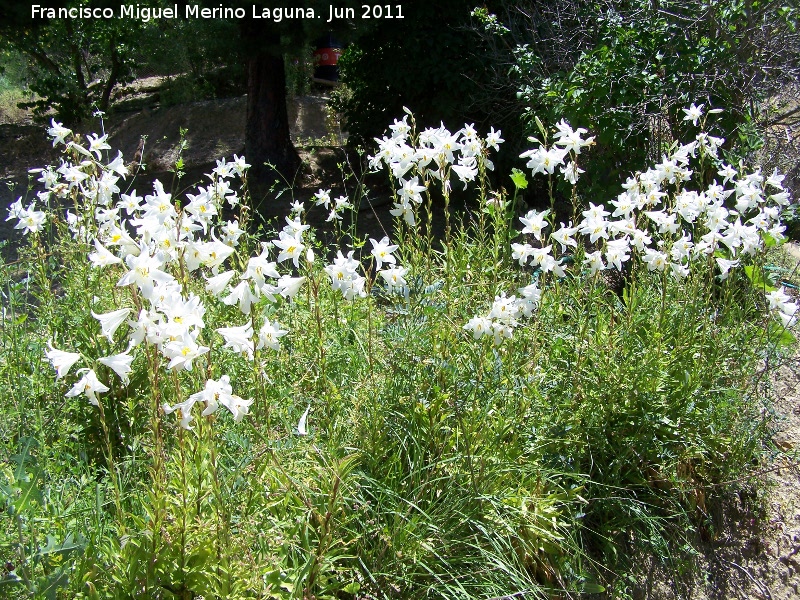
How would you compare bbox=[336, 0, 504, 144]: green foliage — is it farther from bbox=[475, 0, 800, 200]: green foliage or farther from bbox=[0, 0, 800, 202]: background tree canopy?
bbox=[475, 0, 800, 200]: green foliage

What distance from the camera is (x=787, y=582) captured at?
295 cm

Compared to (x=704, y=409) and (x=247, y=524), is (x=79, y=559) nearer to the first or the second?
(x=247, y=524)

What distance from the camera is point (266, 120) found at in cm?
844

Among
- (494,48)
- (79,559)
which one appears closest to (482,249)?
(79,559)

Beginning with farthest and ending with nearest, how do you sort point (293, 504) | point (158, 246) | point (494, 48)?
point (494, 48)
point (293, 504)
point (158, 246)

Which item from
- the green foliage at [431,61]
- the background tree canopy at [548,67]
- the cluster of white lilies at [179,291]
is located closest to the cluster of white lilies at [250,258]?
the cluster of white lilies at [179,291]

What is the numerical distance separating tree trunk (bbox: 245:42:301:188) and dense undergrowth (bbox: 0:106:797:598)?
206 inches

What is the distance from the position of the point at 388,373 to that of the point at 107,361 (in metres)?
1.18

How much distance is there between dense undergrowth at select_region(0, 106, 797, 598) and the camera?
Result: 5.90 feet

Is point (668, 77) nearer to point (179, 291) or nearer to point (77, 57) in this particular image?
point (179, 291)

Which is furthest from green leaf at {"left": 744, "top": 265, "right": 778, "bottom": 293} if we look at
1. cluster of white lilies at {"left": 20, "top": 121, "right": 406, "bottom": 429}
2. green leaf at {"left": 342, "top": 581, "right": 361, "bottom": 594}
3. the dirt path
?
green leaf at {"left": 342, "top": 581, "right": 361, "bottom": 594}

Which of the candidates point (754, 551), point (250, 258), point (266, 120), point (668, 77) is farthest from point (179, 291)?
point (266, 120)

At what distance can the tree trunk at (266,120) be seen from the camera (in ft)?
27.2

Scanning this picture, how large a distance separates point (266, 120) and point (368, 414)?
6597 mm
